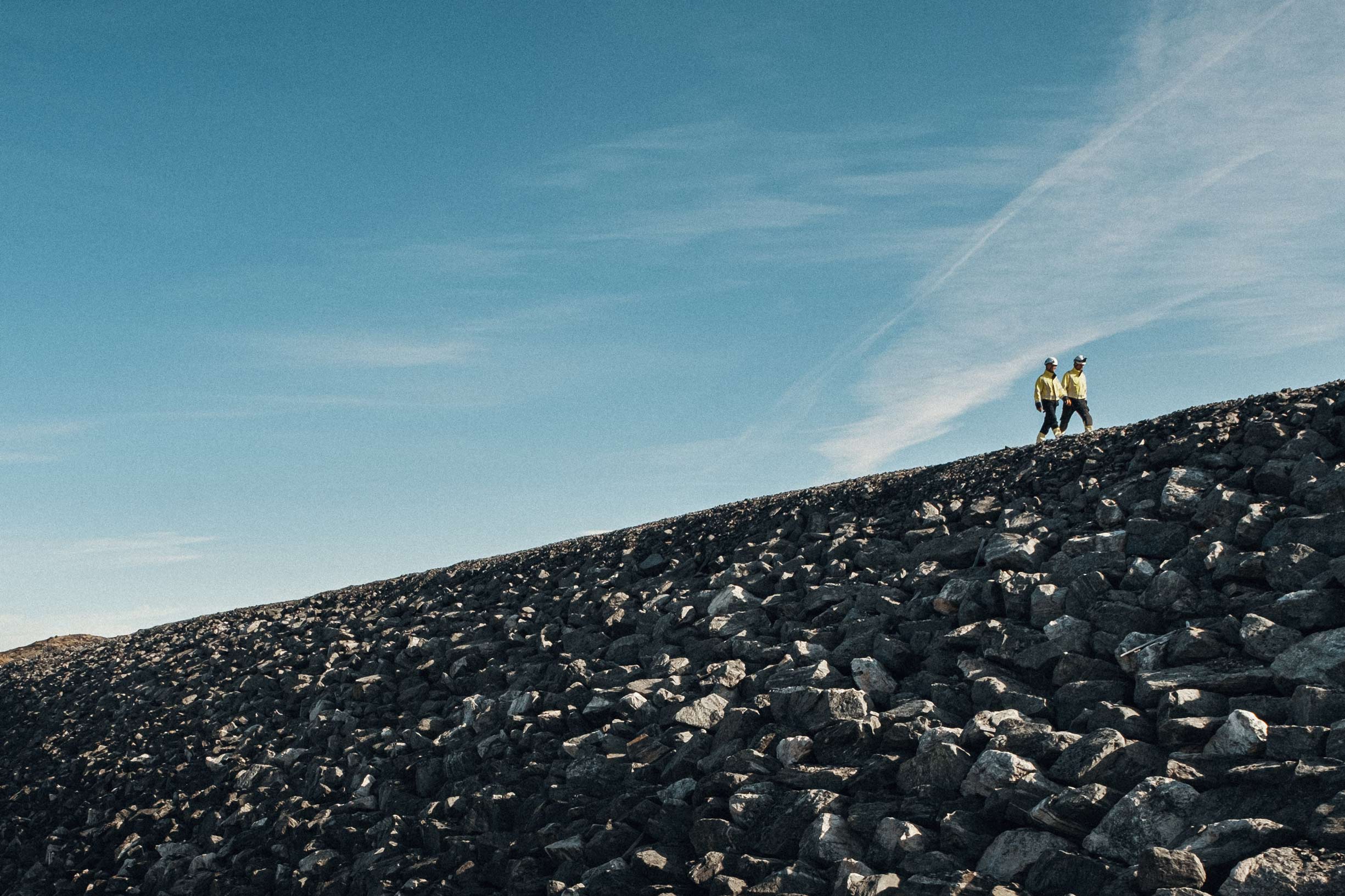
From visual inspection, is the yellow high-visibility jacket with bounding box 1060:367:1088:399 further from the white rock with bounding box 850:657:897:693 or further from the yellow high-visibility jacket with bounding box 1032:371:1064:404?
the white rock with bounding box 850:657:897:693

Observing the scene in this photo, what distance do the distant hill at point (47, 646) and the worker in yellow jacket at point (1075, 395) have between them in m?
37.8

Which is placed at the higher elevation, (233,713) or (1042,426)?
(1042,426)

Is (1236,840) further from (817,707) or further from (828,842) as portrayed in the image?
(817,707)

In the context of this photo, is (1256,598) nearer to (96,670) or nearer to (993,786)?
(993,786)

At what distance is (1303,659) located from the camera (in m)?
7.25

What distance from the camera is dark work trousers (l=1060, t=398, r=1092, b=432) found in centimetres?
1947

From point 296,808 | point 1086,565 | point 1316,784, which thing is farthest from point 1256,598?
point 296,808

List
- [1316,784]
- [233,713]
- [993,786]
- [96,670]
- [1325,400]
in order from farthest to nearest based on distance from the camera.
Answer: [96,670]
[233,713]
[1325,400]
[993,786]
[1316,784]

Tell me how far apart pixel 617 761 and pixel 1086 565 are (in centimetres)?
540

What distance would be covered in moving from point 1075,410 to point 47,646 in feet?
140

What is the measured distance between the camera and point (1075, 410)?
19.5m

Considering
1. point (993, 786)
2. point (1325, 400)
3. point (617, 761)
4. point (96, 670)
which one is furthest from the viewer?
point (96, 670)

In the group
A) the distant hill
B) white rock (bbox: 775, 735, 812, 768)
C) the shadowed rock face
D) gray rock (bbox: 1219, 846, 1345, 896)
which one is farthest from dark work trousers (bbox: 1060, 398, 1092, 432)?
the distant hill

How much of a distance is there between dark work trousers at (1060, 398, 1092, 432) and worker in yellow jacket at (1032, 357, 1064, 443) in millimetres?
145
